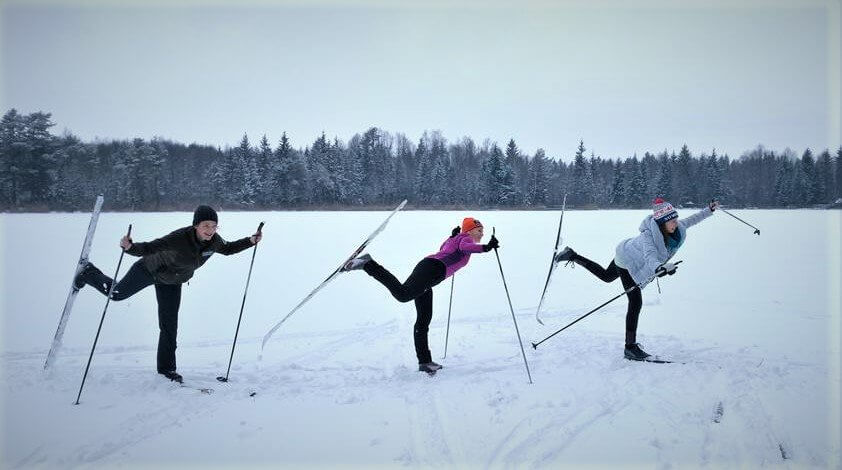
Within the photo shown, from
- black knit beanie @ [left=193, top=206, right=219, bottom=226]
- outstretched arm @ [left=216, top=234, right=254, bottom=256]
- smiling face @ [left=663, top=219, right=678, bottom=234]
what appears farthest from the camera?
smiling face @ [left=663, top=219, right=678, bottom=234]

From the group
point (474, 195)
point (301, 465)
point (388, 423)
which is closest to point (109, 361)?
point (301, 465)

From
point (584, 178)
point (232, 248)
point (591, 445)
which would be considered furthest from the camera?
point (584, 178)

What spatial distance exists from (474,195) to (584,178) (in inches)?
643

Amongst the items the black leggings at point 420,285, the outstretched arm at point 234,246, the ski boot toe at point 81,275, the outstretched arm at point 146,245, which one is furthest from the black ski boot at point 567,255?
the ski boot toe at point 81,275

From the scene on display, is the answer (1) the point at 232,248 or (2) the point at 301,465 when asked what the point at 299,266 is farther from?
(2) the point at 301,465

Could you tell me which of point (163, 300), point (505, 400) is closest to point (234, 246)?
point (163, 300)

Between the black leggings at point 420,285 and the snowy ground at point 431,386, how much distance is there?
0.39 m

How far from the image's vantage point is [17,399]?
3834 millimetres

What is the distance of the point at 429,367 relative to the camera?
4559mm

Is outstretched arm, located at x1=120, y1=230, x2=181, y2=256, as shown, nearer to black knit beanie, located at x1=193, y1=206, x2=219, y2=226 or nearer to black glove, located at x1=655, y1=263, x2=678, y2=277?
black knit beanie, located at x1=193, y1=206, x2=219, y2=226

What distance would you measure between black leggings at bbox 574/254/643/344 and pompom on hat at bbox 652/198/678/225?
70 centimetres

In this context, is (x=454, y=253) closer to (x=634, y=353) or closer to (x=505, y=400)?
(x=505, y=400)

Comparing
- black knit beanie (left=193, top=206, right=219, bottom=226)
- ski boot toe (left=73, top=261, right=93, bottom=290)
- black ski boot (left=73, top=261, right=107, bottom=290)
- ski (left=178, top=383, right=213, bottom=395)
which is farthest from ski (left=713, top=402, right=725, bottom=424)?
ski boot toe (left=73, top=261, right=93, bottom=290)

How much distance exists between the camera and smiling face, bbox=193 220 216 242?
4141mm
